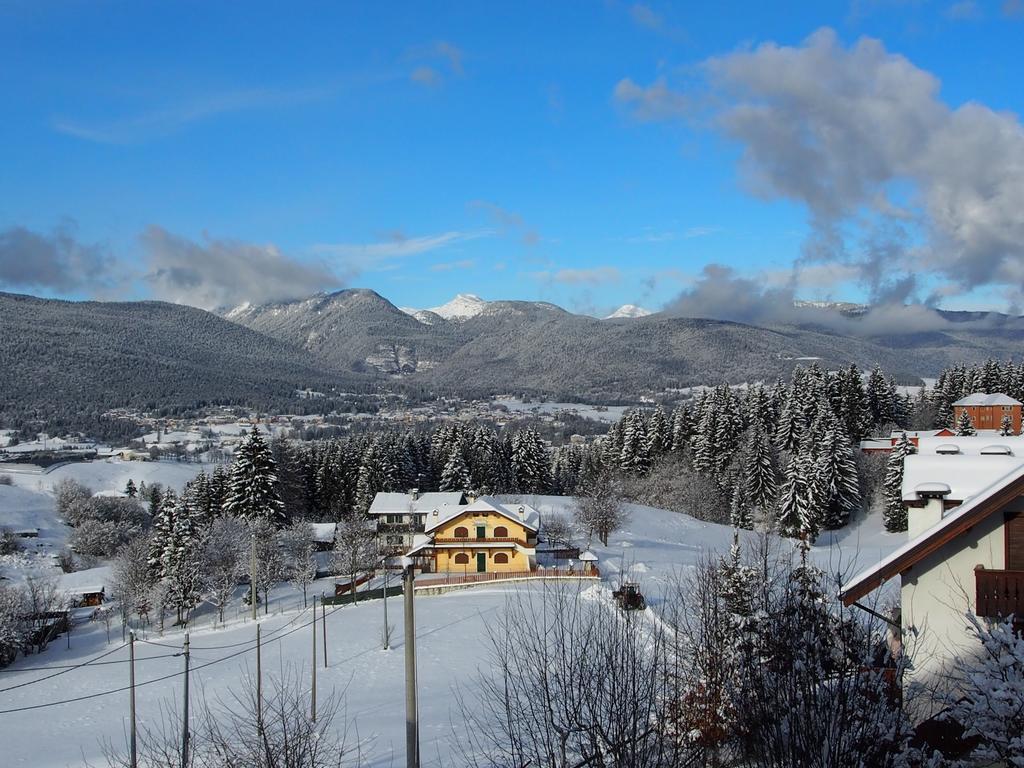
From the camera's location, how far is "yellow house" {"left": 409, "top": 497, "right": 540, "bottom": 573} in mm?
49281

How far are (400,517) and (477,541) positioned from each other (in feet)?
34.9

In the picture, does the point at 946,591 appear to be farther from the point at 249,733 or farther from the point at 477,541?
the point at 477,541

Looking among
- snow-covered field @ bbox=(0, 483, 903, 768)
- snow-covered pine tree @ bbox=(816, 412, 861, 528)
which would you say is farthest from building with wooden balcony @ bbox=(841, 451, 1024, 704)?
snow-covered pine tree @ bbox=(816, 412, 861, 528)

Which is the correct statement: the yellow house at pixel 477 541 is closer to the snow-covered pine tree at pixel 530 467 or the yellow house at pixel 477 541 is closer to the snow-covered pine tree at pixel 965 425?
the snow-covered pine tree at pixel 530 467

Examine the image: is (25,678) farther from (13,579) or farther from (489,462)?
(489,462)

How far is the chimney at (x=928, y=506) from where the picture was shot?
11.9m

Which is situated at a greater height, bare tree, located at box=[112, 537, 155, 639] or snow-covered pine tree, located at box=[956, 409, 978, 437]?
snow-covered pine tree, located at box=[956, 409, 978, 437]

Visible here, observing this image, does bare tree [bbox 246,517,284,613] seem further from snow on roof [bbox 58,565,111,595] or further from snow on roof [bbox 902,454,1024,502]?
snow on roof [bbox 902,454,1024,502]

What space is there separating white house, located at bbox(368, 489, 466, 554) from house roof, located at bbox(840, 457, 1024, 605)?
4816 cm

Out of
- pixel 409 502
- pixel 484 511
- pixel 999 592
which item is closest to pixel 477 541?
pixel 484 511

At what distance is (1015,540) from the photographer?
9.30 meters

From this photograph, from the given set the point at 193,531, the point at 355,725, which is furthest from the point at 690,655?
the point at 193,531

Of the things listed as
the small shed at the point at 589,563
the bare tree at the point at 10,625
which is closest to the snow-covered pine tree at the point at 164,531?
the bare tree at the point at 10,625

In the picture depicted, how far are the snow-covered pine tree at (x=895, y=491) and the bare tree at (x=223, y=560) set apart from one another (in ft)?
135
